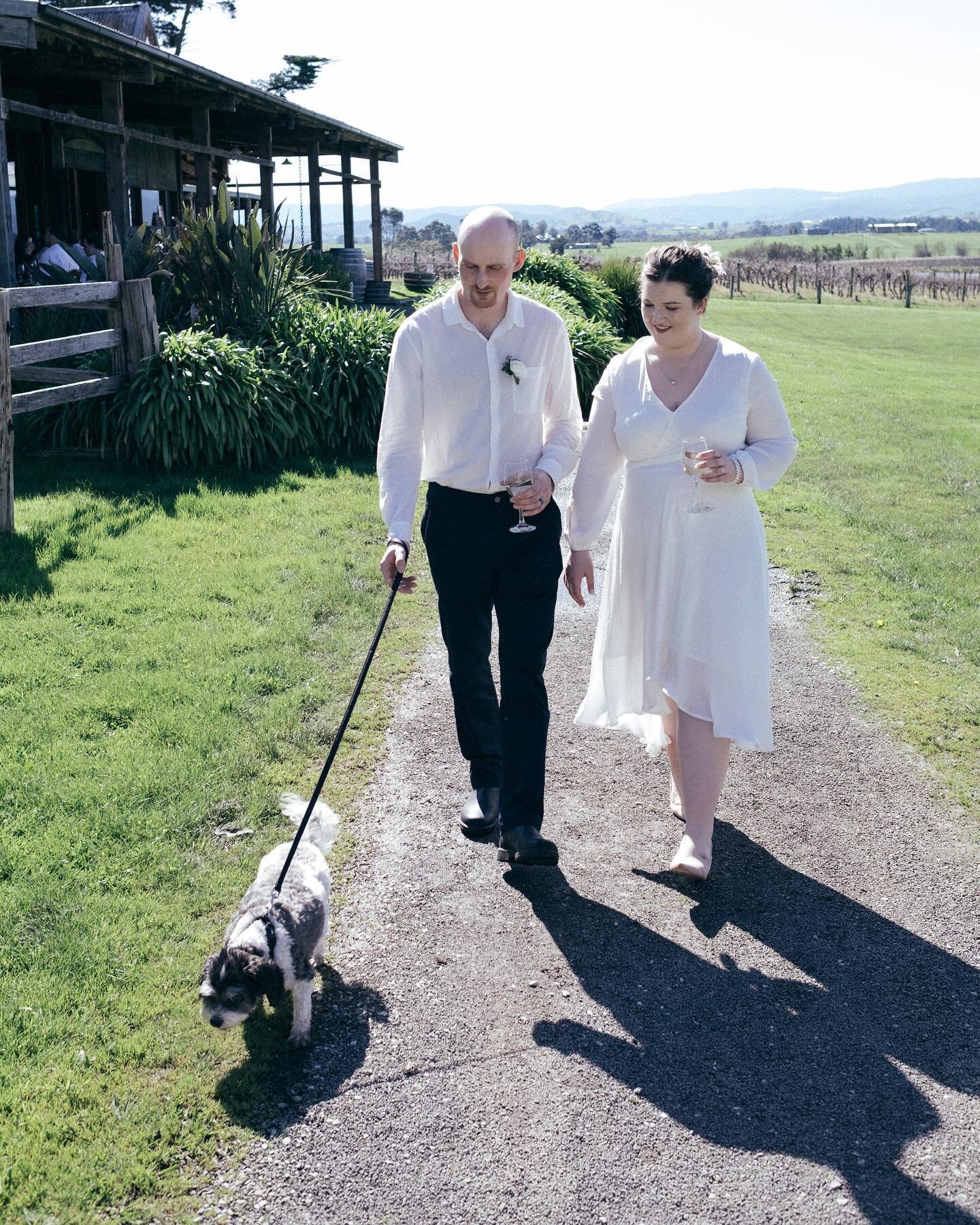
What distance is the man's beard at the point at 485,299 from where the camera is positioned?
12.4 ft

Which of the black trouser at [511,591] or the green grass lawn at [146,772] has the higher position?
the black trouser at [511,591]

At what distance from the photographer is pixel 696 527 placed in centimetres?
396

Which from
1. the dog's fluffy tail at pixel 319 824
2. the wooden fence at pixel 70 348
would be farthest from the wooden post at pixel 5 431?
the dog's fluffy tail at pixel 319 824

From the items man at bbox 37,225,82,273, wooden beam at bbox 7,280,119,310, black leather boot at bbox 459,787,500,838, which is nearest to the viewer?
black leather boot at bbox 459,787,500,838

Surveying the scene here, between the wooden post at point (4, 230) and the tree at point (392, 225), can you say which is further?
the tree at point (392, 225)

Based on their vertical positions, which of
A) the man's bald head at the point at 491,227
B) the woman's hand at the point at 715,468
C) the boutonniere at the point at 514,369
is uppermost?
the man's bald head at the point at 491,227

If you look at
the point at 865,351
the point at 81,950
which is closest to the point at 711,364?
the point at 81,950

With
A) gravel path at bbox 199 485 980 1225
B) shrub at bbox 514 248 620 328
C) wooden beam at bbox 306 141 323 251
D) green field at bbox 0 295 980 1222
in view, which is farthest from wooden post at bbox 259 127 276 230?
gravel path at bbox 199 485 980 1225

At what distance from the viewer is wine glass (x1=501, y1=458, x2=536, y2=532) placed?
12.2 feet

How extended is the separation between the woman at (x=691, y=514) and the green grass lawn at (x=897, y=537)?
4.53ft

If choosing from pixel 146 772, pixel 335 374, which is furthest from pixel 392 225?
pixel 146 772

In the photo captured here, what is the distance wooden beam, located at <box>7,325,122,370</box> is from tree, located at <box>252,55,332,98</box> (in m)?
42.3

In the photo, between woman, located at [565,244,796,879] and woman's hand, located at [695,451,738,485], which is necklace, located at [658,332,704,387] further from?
woman's hand, located at [695,451,738,485]

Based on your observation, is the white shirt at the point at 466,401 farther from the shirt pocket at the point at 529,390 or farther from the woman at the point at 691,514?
the woman at the point at 691,514
